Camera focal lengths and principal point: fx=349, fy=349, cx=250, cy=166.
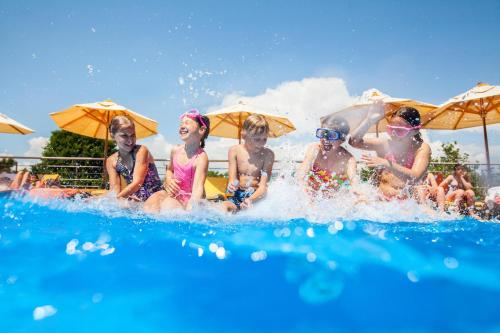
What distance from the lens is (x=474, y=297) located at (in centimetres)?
208

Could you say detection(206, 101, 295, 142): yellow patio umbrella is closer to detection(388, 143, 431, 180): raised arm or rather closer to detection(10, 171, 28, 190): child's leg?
detection(10, 171, 28, 190): child's leg

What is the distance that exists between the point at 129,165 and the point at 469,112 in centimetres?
1005

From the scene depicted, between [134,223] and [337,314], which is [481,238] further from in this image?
[134,223]

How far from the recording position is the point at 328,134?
4.47m

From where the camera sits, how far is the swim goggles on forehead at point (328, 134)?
446 centimetres

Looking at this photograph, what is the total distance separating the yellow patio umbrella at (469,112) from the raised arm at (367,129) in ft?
19.5

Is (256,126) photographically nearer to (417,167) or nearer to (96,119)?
(417,167)

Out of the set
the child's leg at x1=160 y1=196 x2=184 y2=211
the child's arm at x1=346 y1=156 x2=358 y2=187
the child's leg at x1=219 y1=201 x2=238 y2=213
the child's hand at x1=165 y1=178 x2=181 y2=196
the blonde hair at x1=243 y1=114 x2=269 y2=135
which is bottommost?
the child's leg at x1=219 y1=201 x2=238 y2=213

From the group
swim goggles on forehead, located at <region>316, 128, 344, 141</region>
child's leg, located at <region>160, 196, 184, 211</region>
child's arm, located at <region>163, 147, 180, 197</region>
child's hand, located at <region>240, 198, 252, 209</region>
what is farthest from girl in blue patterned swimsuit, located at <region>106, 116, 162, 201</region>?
swim goggles on forehead, located at <region>316, 128, 344, 141</region>

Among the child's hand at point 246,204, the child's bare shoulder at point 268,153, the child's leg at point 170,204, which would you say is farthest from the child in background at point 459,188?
the child's leg at point 170,204

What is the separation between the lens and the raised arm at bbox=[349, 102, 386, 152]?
4.20 metres

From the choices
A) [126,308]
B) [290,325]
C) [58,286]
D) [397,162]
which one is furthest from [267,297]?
[397,162]

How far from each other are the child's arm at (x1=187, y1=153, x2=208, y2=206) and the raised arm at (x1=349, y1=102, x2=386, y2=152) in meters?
1.93

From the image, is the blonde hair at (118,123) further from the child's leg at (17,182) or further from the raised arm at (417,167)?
the child's leg at (17,182)
